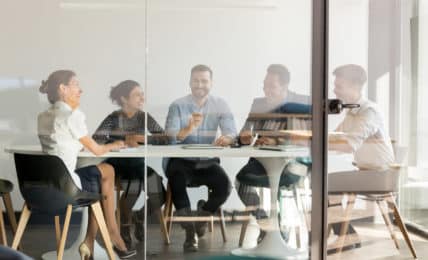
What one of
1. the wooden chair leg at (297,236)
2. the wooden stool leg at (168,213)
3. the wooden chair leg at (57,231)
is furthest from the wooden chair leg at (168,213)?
the wooden chair leg at (297,236)

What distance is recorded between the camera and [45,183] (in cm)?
370

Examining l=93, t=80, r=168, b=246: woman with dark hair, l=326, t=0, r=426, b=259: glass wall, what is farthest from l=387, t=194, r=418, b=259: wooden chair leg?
l=93, t=80, r=168, b=246: woman with dark hair

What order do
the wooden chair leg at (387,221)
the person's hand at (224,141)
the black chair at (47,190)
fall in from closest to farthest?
the black chair at (47,190) → the person's hand at (224,141) → the wooden chair leg at (387,221)

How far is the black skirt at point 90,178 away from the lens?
371 cm

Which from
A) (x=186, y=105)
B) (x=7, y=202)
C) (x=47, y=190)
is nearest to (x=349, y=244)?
(x=186, y=105)

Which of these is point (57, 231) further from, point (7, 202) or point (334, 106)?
point (334, 106)

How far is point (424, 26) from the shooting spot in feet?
13.1

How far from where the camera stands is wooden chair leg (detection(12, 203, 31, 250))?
370 centimetres

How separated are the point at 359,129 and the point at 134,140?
1.51m

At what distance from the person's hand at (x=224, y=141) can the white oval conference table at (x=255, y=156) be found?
39 millimetres

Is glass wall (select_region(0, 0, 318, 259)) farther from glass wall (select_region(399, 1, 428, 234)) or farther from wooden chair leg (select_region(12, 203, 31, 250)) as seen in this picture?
glass wall (select_region(399, 1, 428, 234))

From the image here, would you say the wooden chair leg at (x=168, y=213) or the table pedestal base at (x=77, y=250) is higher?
the wooden chair leg at (x=168, y=213)

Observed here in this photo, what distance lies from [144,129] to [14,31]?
106cm

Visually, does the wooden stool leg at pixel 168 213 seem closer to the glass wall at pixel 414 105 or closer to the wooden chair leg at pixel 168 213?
the wooden chair leg at pixel 168 213
